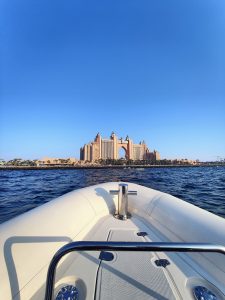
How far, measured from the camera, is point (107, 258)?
168 centimetres

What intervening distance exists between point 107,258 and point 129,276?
282 mm

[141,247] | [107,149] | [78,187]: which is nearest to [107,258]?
[141,247]

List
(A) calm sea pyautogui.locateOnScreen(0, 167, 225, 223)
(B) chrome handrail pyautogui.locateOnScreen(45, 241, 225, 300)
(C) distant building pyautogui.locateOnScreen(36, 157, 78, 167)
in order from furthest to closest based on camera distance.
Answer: (C) distant building pyautogui.locateOnScreen(36, 157, 78, 167) < (A) calm sea pyautogui.locateOnScreen(0, 167, 225, 223) < (B) chrome handrail pyautogui.locateOnScreen(45, 241, 225, 300)

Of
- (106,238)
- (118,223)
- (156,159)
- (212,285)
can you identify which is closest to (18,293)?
(106,238)

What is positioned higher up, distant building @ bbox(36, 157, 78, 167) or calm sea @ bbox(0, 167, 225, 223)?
distant building @ bbox(36, 157, 78, 167)

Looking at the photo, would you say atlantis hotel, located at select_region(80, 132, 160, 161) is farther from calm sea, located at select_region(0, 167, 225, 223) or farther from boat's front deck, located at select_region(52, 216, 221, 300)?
boat's front deck, located at select_region(52, 216, 221, 300)

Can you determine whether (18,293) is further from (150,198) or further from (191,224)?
(150,198)

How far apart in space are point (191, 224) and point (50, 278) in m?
1.57

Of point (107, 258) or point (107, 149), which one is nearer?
point (107, 258)

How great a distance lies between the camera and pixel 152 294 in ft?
4.16

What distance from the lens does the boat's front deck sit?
50.6 inches

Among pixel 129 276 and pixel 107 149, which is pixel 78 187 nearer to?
pixel 129 276

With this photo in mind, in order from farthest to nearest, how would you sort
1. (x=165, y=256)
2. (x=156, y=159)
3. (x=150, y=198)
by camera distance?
(x=156, y=159) → (x=150, y=198) → (x=165, y=256)

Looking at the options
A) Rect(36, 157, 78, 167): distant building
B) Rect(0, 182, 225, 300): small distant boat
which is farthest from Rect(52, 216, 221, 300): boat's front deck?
Rect(36, 157, 78, 167): distant building
